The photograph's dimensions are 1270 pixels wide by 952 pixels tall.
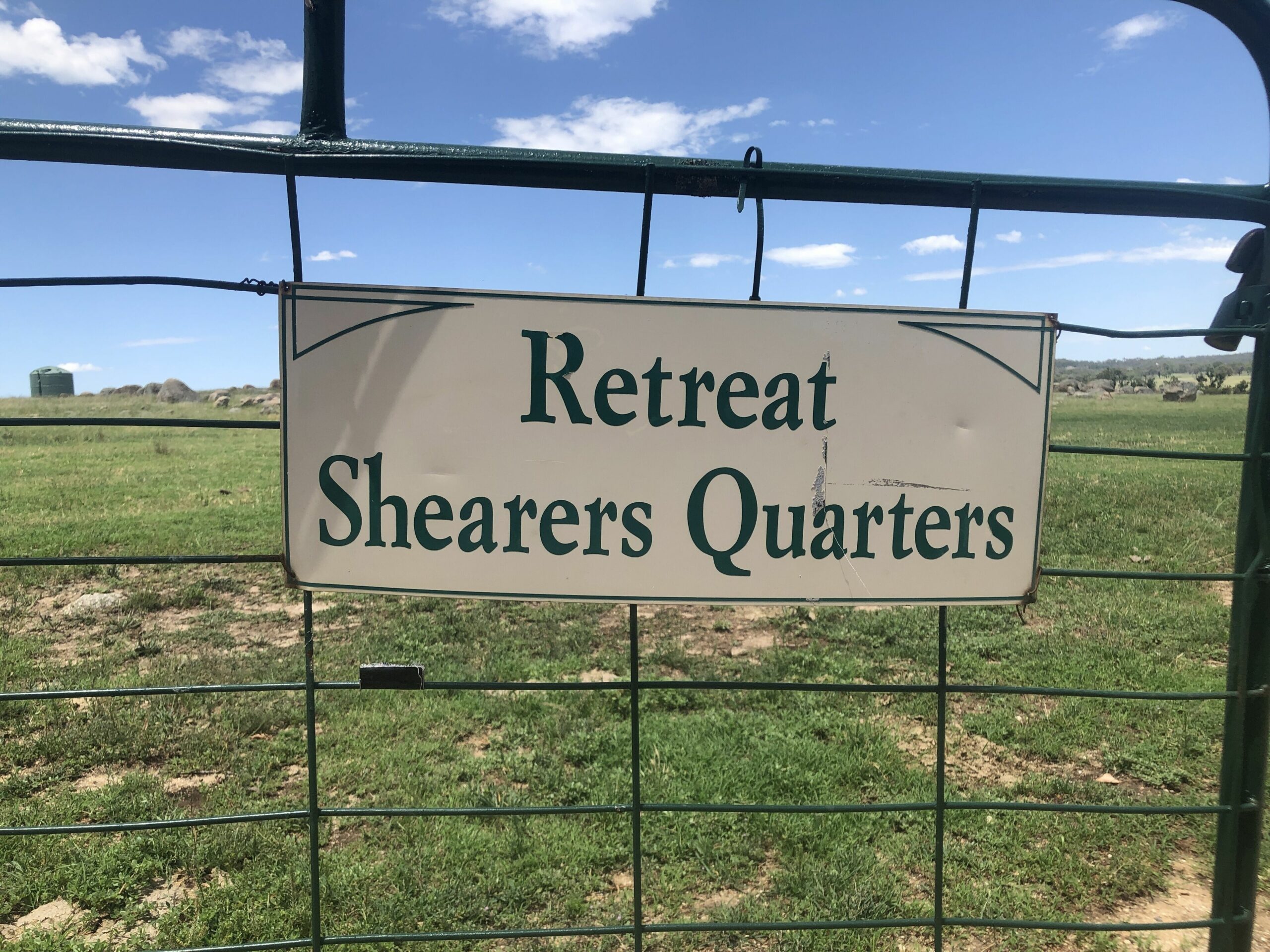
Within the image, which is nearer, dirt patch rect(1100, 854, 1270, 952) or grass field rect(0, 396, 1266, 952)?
dirt patch rect(1100, 854, 1270, 952)

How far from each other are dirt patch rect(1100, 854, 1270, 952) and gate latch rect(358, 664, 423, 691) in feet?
6.28

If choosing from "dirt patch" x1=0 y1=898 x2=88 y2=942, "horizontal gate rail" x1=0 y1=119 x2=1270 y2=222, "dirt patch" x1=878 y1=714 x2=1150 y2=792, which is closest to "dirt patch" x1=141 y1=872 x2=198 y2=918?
"dirt patch" x1=0 y1=898 x2=88 y2=942

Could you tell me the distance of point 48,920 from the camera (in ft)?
6.48

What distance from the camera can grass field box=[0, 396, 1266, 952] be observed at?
2.07 metres

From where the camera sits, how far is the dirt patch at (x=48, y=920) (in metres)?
1.93

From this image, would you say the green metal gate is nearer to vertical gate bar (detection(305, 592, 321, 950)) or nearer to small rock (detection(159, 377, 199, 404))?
vertical gate bar (detection(305, 592, 321, 950))

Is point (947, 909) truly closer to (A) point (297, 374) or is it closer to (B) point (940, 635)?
(B) point (940, 635)

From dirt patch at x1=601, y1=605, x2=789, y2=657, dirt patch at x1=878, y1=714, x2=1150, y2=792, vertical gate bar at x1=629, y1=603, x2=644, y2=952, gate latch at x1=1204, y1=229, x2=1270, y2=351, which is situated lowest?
dirt patch at x1=878, y1=714, x2=1150, y2=792

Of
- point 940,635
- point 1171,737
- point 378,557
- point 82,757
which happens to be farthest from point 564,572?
point 1171,737

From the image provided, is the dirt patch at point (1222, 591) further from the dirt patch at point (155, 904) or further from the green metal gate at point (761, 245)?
the dirt patch at point (155, 904)

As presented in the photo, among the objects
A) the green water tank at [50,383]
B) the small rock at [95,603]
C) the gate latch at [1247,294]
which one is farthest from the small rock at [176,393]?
the gate latch at [1247,294]

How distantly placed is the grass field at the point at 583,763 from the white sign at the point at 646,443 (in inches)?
46.5

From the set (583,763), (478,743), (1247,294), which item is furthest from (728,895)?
(1247,294)

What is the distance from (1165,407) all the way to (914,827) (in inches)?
918
